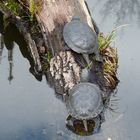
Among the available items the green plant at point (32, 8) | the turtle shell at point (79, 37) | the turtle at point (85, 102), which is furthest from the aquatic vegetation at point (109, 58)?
the green plant at point (32, 8)

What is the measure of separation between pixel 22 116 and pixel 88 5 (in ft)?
7.00

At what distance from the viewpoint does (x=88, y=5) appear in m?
5.85

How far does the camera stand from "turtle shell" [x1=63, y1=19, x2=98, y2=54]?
181 inches

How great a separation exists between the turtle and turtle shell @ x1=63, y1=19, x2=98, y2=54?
46 cm

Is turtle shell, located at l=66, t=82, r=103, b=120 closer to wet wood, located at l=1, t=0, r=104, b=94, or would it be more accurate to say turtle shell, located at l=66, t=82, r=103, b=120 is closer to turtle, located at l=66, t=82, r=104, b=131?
turtle, located at l=66, t=82, r=104, b=131

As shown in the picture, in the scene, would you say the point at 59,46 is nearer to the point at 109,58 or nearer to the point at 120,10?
the point at 109,58

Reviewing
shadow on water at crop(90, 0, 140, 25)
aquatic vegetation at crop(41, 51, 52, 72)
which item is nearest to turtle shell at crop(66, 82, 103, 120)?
aquatic vegetation at crop(41, 51, 52, 72)

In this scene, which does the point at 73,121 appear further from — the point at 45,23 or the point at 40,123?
the point at 45,23

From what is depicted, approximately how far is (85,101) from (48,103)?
478 millimetres

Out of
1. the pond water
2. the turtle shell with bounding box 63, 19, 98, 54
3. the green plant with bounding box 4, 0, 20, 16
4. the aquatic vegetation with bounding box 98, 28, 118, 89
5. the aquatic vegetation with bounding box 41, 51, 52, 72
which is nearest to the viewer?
the pond water

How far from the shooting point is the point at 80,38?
466 centimetres

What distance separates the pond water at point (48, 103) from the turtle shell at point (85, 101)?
0.16 metres

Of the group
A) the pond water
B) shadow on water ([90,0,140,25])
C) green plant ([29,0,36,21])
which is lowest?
the pond water

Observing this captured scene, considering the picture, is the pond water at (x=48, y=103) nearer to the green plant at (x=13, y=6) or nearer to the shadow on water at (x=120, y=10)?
the shadow on water at (x=120, y=10)
